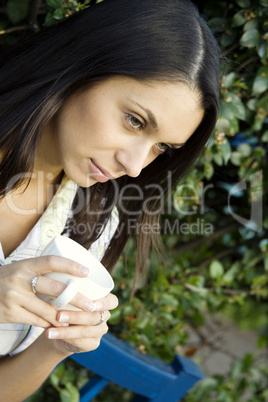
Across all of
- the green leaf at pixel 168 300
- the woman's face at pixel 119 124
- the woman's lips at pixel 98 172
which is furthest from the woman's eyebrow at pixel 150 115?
the green leaf at pixel 168 300

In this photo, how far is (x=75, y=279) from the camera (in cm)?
99

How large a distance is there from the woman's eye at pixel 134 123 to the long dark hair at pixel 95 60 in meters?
0.09

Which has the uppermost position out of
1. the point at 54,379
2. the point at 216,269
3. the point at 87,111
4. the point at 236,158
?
the point at 87,111

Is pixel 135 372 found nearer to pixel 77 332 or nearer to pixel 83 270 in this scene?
pixel 77 332

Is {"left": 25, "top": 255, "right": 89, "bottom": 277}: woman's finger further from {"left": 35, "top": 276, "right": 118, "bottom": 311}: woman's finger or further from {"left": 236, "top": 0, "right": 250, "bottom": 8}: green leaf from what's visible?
{"left": 236, "top": 0, "right": 250, "bottom": 8}: green leaf

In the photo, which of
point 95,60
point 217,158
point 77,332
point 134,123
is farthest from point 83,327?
point 217,158

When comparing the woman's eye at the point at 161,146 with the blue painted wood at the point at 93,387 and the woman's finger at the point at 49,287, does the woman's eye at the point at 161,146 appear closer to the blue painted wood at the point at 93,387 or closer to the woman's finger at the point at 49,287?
the woman's finger at the point at 49,287

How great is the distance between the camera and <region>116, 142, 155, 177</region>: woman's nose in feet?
4.18

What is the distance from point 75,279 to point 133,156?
40cm

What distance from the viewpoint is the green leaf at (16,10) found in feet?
5.30

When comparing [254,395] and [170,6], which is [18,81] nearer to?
[170,6]

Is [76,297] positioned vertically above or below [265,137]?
above

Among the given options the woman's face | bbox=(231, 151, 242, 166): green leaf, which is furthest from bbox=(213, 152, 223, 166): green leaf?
the woman's face

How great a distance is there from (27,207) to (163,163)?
1.41 ft
